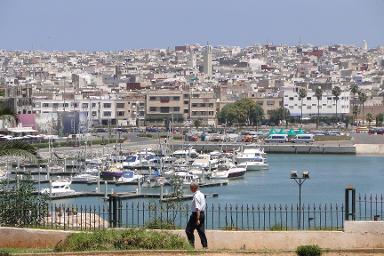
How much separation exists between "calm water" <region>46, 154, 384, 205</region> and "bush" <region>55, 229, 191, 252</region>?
26.8 m

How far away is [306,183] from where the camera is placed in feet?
167

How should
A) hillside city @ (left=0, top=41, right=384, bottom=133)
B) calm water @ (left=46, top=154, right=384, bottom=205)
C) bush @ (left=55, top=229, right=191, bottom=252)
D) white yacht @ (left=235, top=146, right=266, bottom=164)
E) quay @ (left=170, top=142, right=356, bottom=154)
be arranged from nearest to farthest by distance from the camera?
bush @ (left=55, top=229, right=191, bottom=252) → calm water @ (left=46, top=154, right=384, bottom=205) → white yacht @ (left=235, top=146, right=266, bottom=164) → quay @ (left=170, top=142, right=356, bottom=154) → hillside city @ (left=0, top=41, right=384, bottom=133)

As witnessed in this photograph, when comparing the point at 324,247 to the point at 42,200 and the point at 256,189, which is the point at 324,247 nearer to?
the point at 42,200

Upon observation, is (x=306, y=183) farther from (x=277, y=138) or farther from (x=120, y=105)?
(x=120, y=105)

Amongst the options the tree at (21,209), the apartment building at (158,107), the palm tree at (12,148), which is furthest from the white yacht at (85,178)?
the apartment building at (158,107)

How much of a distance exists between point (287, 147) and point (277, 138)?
12.8 ft

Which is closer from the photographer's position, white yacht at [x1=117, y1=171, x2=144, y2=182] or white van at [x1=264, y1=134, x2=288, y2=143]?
white yacht at [x1=117, y1=171, x2=144, y2=182]

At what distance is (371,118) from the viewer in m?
112

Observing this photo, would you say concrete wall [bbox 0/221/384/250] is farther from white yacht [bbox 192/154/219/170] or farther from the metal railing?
white yacht [bbox 192/154/219/170]

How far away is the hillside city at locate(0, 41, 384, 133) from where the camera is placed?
102312 mm

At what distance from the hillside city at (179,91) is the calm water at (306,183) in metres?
13.2


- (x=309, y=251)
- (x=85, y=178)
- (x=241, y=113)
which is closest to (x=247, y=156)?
(x=85, y=178)

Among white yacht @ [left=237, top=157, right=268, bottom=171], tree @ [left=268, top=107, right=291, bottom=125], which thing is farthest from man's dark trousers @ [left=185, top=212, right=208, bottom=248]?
tree @ [left=268, top=107, right=291, bottom=125]

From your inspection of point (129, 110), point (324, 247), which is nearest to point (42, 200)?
point (324, 247)
